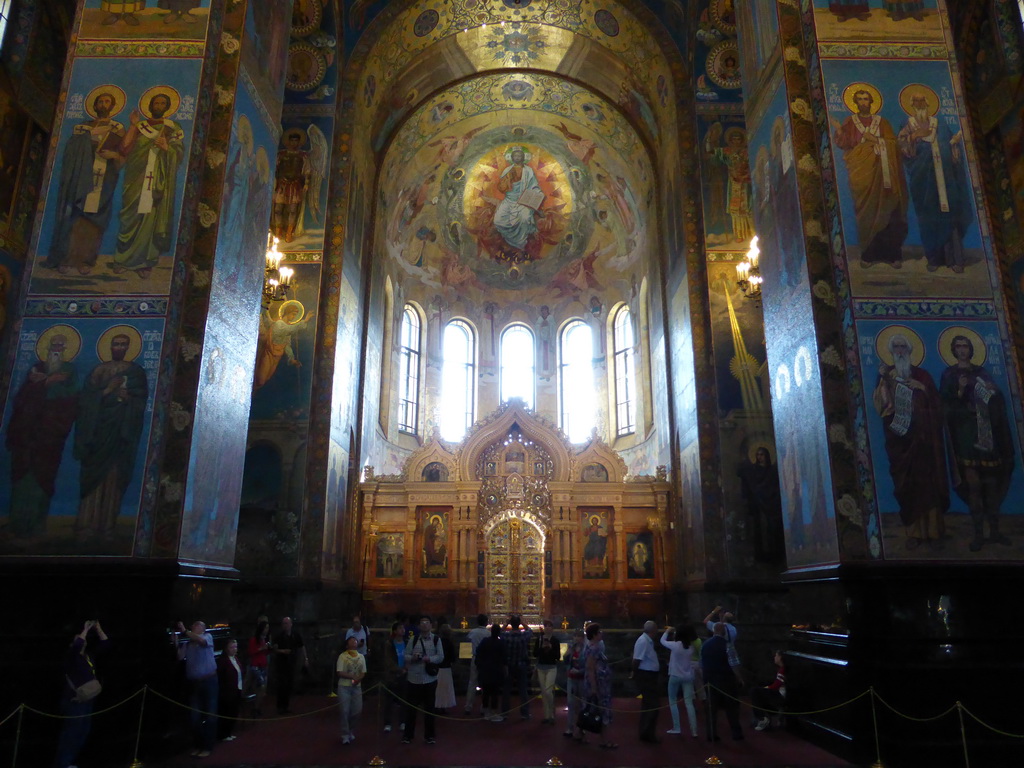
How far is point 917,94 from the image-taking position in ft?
29.7

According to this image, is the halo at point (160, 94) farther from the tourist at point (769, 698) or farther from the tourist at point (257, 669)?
the tourist at point (769, 698)

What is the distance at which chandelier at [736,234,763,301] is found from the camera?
15.0 m

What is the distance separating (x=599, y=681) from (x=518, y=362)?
19.4 metres

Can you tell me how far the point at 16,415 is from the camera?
7.87 m

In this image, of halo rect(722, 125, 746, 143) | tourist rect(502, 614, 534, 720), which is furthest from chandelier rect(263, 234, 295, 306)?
halo rect(722, 125, 746, 143)

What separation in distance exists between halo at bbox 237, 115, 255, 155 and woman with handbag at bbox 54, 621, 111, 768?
6.29m

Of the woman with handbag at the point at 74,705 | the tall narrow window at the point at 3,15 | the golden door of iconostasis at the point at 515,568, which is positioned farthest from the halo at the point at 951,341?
the tall narrow window at the point at 3,15

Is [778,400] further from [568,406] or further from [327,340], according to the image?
[568,406]

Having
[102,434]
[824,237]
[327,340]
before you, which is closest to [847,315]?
[824,237]

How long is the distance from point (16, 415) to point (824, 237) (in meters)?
9.28

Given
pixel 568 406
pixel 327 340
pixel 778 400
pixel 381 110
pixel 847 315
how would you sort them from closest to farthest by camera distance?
pixel 847 315 → pixel 778 400 → pixel 327 340 → pixel 381 110 → pixel 568 406

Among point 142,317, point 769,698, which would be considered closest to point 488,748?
point 769,698

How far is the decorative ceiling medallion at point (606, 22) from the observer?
18.8 metres

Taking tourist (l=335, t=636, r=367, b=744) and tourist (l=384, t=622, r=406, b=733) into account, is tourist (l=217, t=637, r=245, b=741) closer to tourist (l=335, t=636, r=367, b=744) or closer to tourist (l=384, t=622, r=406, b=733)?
tourist (l=335, t=636, r=367, b=744)
